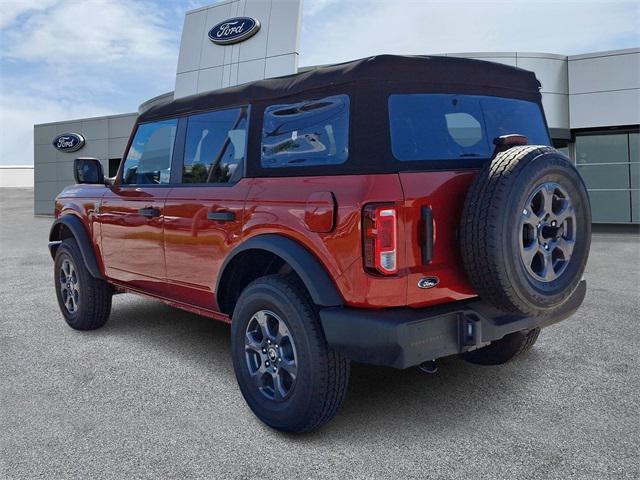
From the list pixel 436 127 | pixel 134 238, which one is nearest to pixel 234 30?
pixel 134 238

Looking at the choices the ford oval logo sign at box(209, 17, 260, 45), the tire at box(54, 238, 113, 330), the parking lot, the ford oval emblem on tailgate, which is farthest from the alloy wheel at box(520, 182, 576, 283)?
the ford oval logo sign at box(209, 17, 260, 45)

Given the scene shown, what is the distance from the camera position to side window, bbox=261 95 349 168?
2.78m

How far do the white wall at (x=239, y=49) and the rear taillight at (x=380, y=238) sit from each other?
1419 cm

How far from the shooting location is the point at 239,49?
17719mm

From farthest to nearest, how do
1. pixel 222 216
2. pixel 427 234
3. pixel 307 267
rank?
pixel 222 216, pixel 307 267, pixel 427 234

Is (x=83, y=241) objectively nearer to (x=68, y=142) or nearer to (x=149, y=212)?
(x=149, y=212)

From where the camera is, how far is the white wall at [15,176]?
50500 mm

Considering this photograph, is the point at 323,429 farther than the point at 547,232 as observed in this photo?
Yes

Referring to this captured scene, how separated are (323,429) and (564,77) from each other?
642 inches

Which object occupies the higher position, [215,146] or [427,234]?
[215,146]

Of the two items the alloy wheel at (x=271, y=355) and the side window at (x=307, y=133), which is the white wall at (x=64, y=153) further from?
the alloy wheel at (x=271, y=355)

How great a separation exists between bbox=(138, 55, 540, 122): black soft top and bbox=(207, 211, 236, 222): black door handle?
0.70m

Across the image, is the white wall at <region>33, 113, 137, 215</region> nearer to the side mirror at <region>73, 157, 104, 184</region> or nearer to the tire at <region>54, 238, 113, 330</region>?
the tire at <region>54, 238, 113, 330</region>

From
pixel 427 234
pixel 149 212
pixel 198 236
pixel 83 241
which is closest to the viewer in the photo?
pixel 427 234
